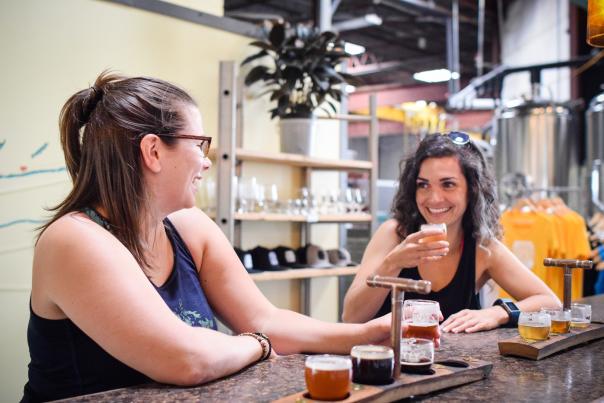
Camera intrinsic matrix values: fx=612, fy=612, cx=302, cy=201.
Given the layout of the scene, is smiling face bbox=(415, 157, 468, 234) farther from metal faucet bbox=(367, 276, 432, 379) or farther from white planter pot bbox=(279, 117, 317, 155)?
white planter pot bbox=(279, 117, 317, 155)

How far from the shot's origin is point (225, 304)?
1.84 metres

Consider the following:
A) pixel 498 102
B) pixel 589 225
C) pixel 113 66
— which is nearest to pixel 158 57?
pixel 113 66

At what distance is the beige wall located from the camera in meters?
3.14

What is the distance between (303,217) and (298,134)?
1.79 feet

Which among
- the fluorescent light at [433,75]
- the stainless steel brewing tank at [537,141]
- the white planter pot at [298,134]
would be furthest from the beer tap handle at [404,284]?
the fluorescent light at [433,75]

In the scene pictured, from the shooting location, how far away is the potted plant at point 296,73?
12.9 ft

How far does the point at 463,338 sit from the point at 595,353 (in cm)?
38

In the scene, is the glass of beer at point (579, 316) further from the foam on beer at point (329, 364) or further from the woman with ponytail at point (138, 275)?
the foam on beer at point (329, 364)

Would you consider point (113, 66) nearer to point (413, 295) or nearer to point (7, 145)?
point (7, 145)

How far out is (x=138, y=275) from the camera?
141cm

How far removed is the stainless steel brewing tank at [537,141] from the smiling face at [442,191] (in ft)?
10.0

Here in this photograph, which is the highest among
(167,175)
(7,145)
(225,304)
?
(7,145)

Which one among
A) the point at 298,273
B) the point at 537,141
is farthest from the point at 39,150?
the point at 537,141

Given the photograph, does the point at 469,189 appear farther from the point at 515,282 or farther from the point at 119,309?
the point at 119,309
